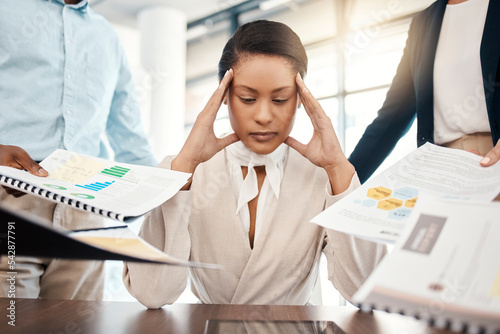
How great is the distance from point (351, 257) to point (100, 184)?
0.59m

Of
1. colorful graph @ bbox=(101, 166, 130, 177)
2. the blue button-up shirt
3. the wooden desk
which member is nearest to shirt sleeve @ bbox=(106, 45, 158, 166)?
the blue button-up shirt

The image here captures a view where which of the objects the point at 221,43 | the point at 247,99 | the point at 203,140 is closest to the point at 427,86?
the point at 247,99

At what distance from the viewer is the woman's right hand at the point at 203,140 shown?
1006 millimetres

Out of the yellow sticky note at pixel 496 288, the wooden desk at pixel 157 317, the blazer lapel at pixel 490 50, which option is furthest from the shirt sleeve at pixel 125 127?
the yellow sticky note at pixel 496 288

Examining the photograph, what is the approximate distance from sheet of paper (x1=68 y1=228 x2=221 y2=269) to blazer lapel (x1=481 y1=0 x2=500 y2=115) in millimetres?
902

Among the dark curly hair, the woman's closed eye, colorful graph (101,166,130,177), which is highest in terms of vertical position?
the dark curly hair

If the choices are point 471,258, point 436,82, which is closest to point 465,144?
point 436,82

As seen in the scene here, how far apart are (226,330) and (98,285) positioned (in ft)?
3.20

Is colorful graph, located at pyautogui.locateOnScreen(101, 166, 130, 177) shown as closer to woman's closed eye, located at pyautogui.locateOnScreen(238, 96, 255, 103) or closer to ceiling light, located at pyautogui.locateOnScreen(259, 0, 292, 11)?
woman's closed eye, located at pyautogui.locateOnScreen(238, 96, 255, 103)

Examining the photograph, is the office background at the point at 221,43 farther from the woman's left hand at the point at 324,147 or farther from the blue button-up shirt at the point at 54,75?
the woman's left hand at the point at 324,147

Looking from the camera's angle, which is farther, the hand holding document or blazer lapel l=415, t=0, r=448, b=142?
blazer lapel l=415, t=0, r=448, b=142

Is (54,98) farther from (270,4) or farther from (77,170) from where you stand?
(270,4)

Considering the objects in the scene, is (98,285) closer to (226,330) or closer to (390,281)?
(226,330)

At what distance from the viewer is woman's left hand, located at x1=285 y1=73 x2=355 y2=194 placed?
0.93 metres
